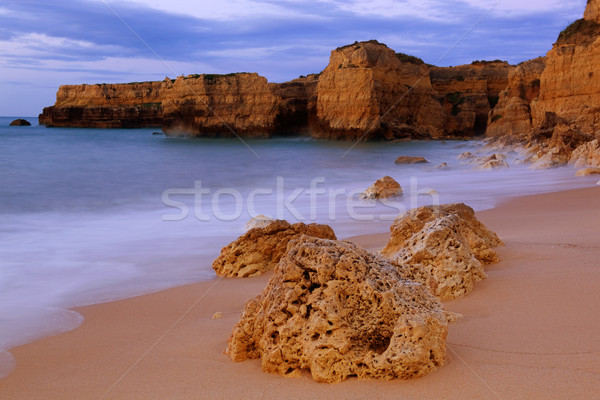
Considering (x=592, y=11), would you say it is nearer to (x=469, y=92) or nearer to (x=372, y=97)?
(x=372, y=97)

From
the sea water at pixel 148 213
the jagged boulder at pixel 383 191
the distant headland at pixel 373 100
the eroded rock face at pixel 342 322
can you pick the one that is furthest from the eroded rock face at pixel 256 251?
the distant headland at pixel 373 100

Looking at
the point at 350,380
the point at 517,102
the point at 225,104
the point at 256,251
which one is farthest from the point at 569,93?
the point at 225,104

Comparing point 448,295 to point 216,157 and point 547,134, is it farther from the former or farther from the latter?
point 216,157

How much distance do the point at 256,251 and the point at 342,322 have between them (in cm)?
278

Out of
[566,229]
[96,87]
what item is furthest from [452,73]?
[96,87]

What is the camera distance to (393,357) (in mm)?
2453

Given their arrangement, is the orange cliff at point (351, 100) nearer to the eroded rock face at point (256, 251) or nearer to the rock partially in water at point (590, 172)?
the rock partially in water at point (590, 172)

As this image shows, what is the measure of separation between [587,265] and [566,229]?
1672mm

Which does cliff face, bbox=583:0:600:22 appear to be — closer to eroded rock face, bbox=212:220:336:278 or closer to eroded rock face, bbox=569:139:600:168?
eroded rock face, bbox=569:139:600:168

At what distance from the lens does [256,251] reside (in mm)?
5285

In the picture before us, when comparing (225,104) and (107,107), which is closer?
(225,104)

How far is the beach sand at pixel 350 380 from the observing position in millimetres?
2414

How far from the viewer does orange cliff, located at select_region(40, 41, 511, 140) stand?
132 ft

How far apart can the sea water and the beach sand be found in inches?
16.2
